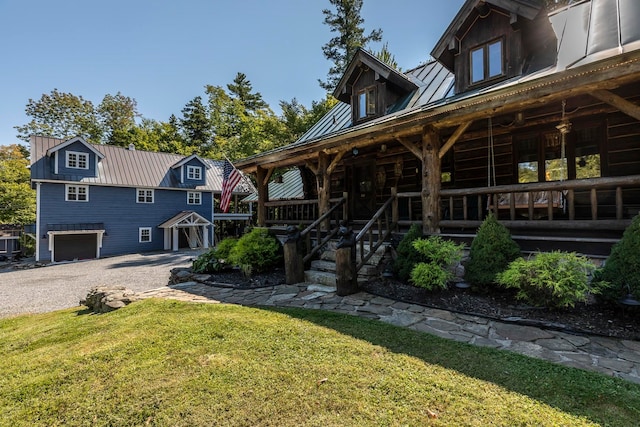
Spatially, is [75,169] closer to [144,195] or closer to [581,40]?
[144,195]

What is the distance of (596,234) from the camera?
4.30 metres

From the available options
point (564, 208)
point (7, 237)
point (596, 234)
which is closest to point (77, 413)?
point (596, 234)

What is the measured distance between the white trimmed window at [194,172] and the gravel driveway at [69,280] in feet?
24.9

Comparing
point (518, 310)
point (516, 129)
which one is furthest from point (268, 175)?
point (518, 310)

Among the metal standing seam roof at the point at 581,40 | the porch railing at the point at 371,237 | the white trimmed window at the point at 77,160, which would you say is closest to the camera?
the metal standing seam roof at the point at 581,40

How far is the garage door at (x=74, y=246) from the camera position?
17803 mm

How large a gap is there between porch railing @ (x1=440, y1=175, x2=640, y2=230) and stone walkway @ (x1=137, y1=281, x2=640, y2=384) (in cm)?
182

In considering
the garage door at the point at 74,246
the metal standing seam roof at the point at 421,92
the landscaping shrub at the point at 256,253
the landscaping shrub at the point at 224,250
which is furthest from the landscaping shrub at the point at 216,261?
the garage door at the point at 74,246

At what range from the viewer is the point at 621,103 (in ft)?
12.1

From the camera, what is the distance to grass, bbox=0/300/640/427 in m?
2.04

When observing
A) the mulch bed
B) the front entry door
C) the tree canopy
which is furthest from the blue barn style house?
the mulch bed

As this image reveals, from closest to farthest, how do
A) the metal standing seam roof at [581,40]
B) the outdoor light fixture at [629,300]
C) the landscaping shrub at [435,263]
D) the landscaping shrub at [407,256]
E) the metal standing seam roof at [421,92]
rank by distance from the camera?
the outdoor light fixture at [629,300], the metal standing seam roof at [581,40], the landscaping shrub at [435,263], the landscaping shrub at [407,256], the metal standing seam roof at [421,92]

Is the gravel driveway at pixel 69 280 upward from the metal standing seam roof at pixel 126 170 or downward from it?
downward

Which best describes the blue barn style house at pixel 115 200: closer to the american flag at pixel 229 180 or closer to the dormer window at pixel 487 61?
the american flag at pixel 229 180
